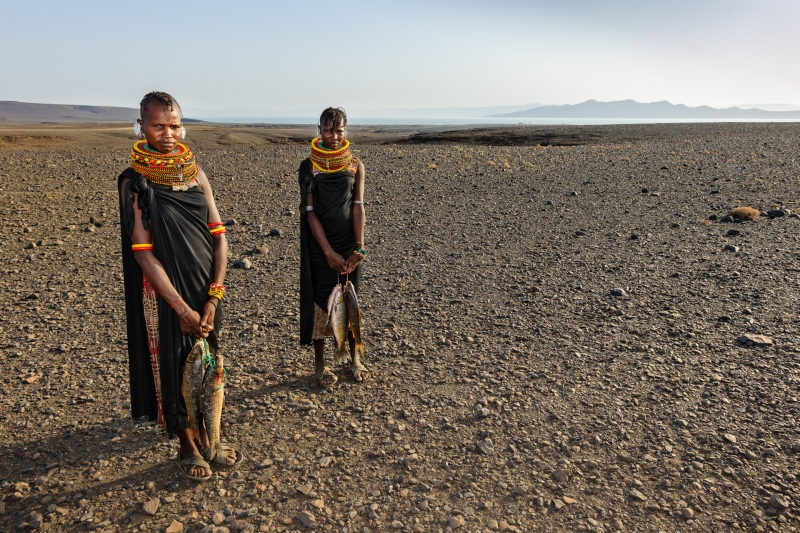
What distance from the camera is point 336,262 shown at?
466 centimetres

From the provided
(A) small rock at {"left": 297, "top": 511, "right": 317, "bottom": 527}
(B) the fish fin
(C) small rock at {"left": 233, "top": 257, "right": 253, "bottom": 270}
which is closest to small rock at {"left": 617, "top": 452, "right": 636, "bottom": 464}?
(A) small rock at {"left": 297, "top": 511, "right": 317, "bottom": 527}

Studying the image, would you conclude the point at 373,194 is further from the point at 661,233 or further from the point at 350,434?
the point at 350,434

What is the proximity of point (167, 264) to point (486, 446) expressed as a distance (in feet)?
7.98

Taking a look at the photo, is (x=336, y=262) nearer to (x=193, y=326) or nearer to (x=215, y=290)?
(x=215, y=290)

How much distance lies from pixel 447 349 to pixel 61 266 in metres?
6.09

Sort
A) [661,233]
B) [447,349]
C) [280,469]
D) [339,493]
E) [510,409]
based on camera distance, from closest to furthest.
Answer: [339,493] < [280,469] < [510,409] < [447,349] < [661,233]

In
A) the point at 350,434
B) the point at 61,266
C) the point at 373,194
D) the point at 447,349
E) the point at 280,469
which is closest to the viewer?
the point at 280,469

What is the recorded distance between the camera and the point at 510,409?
4.59 meters

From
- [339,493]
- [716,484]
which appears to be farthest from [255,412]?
[716,484]

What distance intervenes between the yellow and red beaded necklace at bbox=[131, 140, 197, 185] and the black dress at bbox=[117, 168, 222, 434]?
0.04 metres

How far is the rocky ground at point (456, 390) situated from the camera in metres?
3.49

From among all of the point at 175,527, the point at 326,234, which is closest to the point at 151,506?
the point at 175,527

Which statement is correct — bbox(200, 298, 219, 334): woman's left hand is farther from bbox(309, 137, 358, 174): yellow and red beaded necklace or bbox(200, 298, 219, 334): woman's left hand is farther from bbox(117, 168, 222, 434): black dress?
bbox(309, 137, 358, 174): yellow and red beaded necklace

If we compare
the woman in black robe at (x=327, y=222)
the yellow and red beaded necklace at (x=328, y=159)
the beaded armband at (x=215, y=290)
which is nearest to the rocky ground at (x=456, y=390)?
the woman in black robe at (x=327, y=222)
